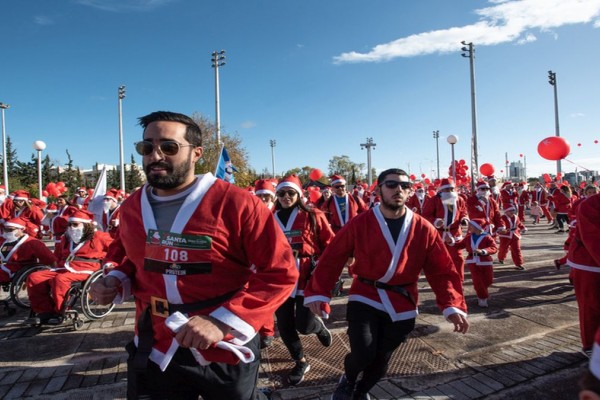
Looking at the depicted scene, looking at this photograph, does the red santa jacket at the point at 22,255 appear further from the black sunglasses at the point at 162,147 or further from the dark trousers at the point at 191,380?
the black sunglasses at the point at 162,147

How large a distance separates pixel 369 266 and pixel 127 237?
1.76 metres

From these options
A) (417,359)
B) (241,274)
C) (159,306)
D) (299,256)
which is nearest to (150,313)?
(159,306)

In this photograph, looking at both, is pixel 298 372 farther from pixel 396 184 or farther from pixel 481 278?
pixel 481 278

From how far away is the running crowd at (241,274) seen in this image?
1.85 metres

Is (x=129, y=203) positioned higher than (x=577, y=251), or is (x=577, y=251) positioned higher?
(x=129, y=203)

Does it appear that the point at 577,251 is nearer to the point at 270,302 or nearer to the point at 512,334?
the point at 512,334

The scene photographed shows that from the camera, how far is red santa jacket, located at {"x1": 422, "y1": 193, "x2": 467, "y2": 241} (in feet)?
23.5

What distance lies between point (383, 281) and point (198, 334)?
1.73 m

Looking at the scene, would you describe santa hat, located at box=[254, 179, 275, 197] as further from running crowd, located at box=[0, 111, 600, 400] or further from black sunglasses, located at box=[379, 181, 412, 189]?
black sunglasses, located at box=[379, 181, 412, 189]

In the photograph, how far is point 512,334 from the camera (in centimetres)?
467

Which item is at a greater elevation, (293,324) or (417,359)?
(293,324)

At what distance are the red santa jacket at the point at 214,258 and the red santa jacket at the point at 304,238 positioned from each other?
210 centimetres

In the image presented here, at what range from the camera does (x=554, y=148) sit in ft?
23.3

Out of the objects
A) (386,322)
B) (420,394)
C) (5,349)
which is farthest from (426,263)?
(5,349)
